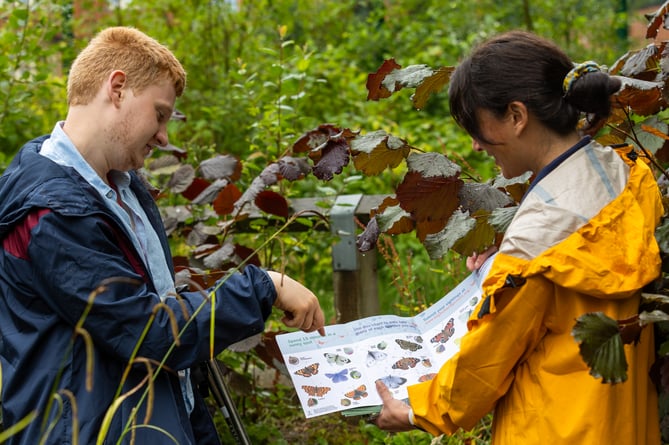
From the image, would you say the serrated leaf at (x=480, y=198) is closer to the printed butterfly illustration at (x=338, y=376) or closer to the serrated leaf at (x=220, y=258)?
the printed butterfly illustration at (x=338, y=376)

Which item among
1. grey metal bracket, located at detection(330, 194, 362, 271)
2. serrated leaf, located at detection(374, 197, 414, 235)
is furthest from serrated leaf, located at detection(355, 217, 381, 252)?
grey metal bracket, located at detection(330, 194, 362, 271)

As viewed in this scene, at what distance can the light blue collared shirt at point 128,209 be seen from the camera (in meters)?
2.12

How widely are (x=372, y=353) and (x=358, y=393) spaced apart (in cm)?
15

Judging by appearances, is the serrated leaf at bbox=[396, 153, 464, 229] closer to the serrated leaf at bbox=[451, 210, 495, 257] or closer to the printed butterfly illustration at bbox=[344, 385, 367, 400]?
the serrated leaf at bbox=[451, 210, 495, 257]

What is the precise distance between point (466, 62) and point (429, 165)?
0.51 metres

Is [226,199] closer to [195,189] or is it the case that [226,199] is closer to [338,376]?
[195,189]

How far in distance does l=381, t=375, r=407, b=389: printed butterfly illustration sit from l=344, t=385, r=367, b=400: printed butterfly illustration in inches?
2.3

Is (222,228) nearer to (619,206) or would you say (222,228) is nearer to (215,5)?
(619,206)

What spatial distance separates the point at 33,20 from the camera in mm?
5742

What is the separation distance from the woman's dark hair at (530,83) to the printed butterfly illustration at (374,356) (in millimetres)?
771

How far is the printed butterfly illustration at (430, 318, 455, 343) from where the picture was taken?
7.74ft

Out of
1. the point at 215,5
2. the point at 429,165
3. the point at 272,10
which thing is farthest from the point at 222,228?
the point at 272,10

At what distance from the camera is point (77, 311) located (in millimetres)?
1975

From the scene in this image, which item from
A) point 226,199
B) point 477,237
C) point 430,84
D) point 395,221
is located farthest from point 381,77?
point 226,199
